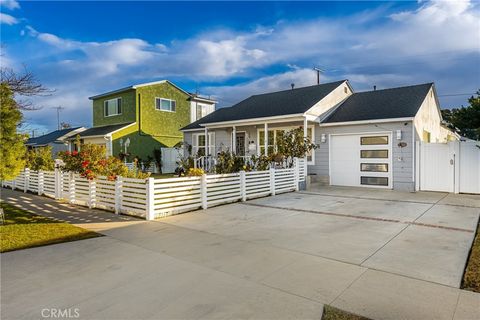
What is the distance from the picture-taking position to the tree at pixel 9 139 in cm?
604

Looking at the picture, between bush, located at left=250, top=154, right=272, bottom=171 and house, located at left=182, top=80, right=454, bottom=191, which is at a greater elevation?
house, located at left=182, top=80, right=454, bottom=191

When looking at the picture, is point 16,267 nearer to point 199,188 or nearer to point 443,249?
point 199,188

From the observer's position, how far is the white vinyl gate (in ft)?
36.0

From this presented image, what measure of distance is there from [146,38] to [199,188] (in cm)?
1246

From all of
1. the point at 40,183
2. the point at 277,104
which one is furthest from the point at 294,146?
the point at 40,183

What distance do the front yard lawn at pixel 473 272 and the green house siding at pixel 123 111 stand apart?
20.6 meters

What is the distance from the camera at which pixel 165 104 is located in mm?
23156

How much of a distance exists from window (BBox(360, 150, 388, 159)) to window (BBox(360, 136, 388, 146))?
34cm

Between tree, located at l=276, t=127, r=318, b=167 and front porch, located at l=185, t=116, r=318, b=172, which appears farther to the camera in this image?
front porch, located at l=185, t=116, r=318, b=172

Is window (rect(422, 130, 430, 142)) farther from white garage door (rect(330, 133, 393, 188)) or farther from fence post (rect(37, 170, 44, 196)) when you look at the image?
fence post (rect(37, 170, 44, 196))

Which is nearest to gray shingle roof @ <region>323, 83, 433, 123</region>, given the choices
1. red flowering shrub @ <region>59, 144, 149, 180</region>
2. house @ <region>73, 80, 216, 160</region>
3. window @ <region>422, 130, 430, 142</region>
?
window @ <region>422, 130, 430, 142</region>

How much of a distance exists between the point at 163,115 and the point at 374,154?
52.1 ft

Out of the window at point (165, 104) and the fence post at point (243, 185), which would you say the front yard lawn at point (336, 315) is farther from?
the window at point (165, 104)

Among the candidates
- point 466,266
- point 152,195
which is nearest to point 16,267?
point 152,195
